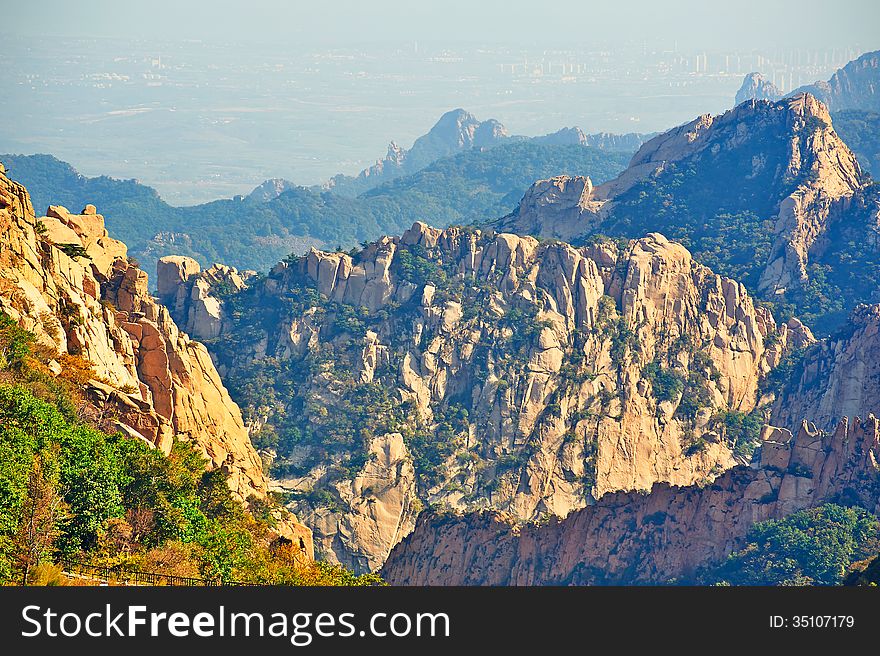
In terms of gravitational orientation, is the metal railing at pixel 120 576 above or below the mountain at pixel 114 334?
below

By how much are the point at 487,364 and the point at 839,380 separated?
2286 cm

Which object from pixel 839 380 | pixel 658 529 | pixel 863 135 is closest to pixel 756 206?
pixel 839 380

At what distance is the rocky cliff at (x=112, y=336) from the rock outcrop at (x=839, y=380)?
42994 millimetres

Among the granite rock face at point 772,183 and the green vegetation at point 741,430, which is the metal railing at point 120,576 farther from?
the granite rock face at point 772,183

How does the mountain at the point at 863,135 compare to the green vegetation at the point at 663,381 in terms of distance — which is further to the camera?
the mountain at the point at 863,135

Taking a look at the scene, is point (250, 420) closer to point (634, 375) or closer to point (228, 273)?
point (228, 273)

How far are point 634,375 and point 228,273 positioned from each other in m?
29.2

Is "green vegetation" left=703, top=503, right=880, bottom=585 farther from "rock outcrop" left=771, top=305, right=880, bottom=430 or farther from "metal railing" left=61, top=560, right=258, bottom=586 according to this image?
"metal railing" left=61, top=560, right=258, bottom=586

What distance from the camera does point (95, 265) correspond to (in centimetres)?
6391

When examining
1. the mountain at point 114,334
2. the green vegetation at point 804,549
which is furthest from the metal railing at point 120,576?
the green vegetation at point 804,549

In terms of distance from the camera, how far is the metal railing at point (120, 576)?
36156 millimetres

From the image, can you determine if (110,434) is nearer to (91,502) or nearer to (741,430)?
(91,502)

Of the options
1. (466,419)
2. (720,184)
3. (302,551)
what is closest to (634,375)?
(466,419)

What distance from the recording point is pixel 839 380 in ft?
299
